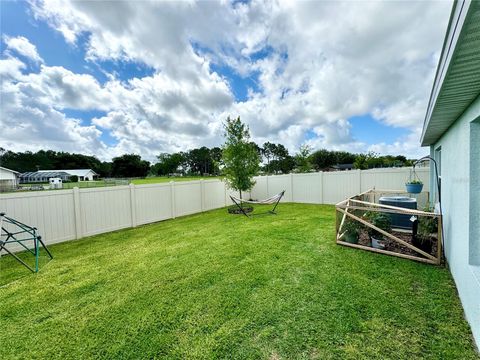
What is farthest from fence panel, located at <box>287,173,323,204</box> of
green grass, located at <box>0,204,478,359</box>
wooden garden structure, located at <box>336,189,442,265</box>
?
green grass, located at <box>0,204,478,359</box>

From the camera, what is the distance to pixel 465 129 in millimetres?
2232

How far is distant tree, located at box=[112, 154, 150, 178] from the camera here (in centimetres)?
6103

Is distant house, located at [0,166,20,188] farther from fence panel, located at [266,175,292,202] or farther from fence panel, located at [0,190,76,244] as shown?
fence panel, located at [266,175,292,202]

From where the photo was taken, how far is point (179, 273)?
320cm

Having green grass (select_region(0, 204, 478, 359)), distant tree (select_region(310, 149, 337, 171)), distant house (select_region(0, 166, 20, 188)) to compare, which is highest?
distant tree (select_region(310, 149, 337, 171))

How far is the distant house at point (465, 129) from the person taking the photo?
1157 mm

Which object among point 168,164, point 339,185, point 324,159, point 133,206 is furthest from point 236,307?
point 168,164

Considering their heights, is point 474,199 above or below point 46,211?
above

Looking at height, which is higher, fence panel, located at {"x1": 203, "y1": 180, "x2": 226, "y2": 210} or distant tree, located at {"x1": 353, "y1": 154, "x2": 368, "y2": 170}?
distant tree, located at {"x1": 353, "y1": 154, "x2": 368, "y2": 170}

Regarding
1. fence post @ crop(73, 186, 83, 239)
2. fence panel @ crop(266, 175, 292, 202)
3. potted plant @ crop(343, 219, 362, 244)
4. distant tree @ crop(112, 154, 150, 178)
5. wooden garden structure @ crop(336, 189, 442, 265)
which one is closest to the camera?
wooden garden structure @ crop(336, 189, 442, 265)

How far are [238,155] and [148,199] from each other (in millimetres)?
3976

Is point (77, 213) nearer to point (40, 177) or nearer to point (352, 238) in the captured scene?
point (352, 238)

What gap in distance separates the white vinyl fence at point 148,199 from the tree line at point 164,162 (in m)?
25.0

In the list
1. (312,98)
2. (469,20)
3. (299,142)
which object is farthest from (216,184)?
(299,142)
